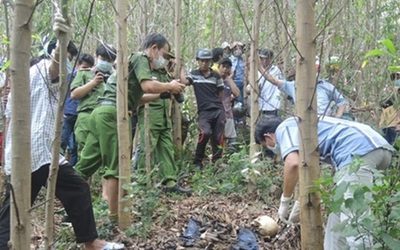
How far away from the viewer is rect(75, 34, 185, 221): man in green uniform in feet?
15.4

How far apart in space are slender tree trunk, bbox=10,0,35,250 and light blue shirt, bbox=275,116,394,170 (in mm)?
2161

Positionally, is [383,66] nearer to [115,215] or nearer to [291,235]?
[291,235]

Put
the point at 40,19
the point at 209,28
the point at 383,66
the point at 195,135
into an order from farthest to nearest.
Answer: the point at 209,28 < the point at 195,135 < the point at 383,66 < the point at 40,19

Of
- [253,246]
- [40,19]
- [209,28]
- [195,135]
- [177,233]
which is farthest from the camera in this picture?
[209,28]

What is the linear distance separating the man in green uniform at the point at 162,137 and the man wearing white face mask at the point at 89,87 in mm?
467

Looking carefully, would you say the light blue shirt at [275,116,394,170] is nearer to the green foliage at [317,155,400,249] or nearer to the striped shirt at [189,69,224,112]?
the green foliage at [317,155,400,249]

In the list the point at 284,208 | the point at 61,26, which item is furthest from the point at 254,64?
the point at 61,26

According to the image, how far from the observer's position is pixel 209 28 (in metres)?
11.0

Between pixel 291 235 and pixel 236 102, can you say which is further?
pixel 236 102

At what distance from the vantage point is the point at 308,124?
3.28 m

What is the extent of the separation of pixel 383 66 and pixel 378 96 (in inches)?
14.0

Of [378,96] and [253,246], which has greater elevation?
[378,96]

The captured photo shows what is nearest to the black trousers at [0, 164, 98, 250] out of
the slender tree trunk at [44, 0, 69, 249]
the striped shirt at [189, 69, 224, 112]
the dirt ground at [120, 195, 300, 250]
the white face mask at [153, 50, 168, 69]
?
the dirt ground at [120, 195, 300, 250]

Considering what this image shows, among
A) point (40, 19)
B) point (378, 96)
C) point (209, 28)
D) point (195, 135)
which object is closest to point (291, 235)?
point (378, 96)
